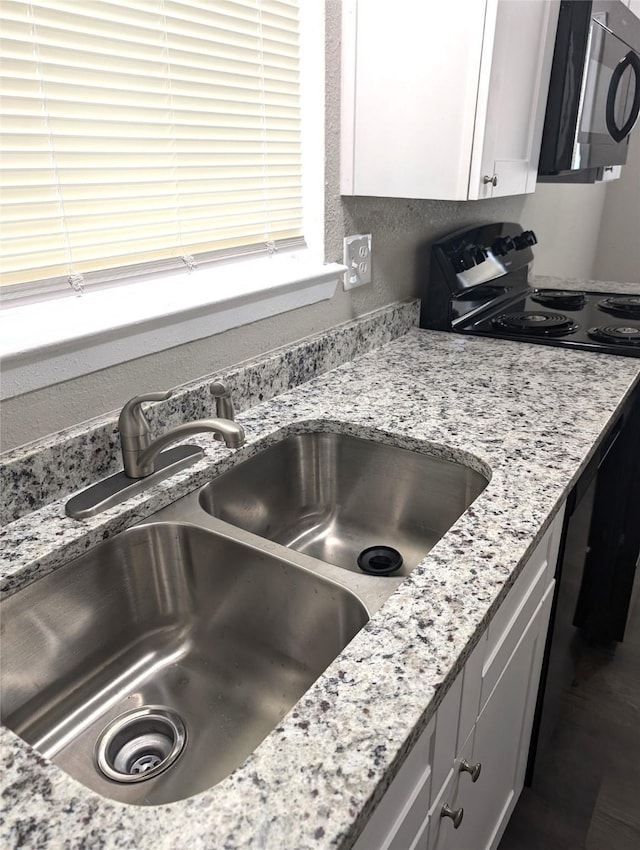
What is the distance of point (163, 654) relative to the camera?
985mm

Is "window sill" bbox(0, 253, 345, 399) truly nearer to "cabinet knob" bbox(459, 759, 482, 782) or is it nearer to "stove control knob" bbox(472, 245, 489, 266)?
"stove control knob" bbox(472, 245, 489, 266)

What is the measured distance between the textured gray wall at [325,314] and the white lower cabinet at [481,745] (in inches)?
27.7

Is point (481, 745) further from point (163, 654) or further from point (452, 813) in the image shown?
point (163, 654)

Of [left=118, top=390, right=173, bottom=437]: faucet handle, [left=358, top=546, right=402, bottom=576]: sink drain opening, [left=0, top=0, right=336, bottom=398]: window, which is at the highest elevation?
[left=0, top=0, right=336, bottom=398]: window

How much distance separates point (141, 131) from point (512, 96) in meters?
0.82

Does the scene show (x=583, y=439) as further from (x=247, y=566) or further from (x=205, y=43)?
(x=205, y=43)

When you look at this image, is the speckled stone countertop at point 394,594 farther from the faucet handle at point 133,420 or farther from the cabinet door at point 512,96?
the cabinet door at point 512,96

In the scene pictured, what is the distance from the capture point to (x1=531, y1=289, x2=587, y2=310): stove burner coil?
210 centimetres

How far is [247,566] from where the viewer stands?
0.94 meters

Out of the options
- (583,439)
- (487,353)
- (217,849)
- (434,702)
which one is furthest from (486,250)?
(217,849)

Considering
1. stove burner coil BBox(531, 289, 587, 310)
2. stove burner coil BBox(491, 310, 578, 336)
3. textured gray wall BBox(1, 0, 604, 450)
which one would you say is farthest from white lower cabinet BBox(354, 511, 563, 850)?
stove burner coil BBox(531, 289, 587, 310)

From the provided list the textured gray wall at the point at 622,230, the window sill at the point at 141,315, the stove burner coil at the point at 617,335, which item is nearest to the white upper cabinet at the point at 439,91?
the window sill at the point at 141,315

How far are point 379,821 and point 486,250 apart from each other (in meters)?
1.75

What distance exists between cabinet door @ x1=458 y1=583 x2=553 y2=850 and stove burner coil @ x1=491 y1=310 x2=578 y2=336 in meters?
0.84
